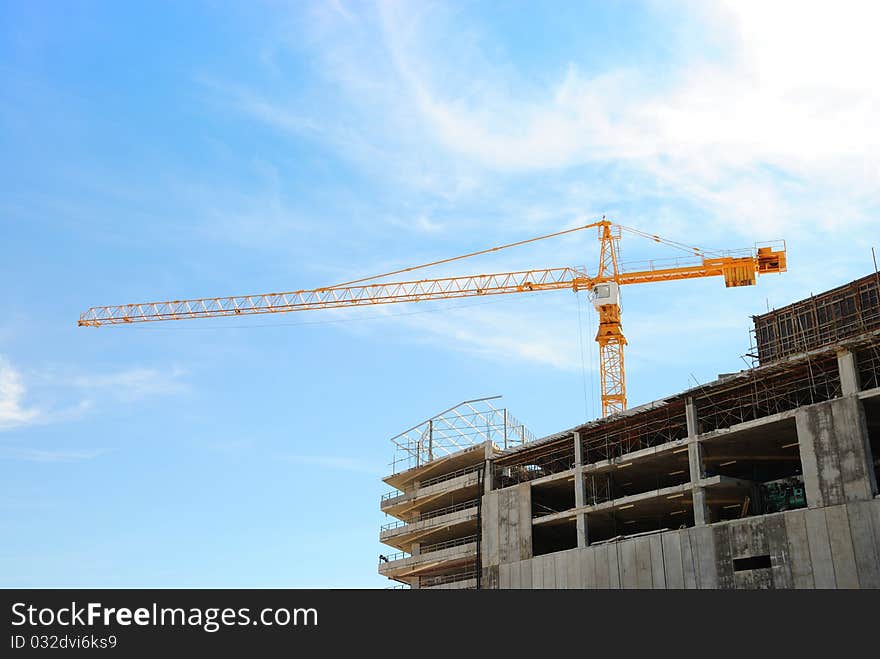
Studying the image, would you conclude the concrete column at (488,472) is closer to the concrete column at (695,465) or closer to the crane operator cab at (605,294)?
the concrete column at (695,465)

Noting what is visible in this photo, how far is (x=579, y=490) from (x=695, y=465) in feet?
37.3

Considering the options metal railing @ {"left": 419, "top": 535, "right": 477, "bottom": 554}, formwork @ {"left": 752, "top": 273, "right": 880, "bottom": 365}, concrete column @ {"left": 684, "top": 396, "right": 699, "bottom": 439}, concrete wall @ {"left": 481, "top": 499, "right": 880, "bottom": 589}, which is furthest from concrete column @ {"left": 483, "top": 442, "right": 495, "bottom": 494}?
formwork @ {"left": 752, "top": 273, "right": 880, "bottom": 365}

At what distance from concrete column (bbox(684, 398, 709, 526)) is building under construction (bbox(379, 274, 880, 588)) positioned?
99 mm

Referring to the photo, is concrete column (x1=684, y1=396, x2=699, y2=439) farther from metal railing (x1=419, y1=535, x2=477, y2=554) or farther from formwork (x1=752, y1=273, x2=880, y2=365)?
metal railing (x1=419, y1=535, x2=477, y2=554)

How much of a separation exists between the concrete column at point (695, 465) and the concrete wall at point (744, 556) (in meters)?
1.46

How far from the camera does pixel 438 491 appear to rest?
92000mm

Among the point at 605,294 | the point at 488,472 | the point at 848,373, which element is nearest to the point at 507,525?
the point at 488,472

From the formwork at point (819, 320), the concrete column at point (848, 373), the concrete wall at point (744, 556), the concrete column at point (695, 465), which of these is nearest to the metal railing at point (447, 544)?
the concrete wall at point (744, 556)

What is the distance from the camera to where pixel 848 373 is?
203 feet

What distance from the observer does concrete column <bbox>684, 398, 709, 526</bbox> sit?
221 feet

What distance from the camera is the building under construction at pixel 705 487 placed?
60.2 meters

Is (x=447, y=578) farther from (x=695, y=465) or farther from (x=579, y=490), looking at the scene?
(x=695, y=465)
